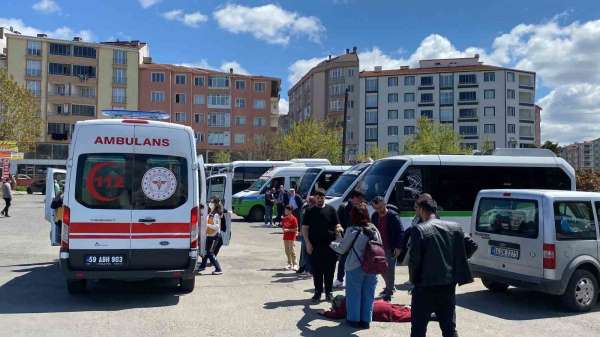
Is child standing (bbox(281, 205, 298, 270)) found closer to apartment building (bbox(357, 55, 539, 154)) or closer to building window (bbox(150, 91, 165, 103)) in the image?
building window (bbox(150, 91, 165, 103))

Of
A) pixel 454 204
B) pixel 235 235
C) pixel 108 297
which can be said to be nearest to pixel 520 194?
pixel 454 204

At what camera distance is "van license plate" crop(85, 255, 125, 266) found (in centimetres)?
861

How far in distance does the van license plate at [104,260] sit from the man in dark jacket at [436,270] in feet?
15.9

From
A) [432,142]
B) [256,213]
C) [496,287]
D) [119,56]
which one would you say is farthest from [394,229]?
[119,56]

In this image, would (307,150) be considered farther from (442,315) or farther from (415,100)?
(442,315)

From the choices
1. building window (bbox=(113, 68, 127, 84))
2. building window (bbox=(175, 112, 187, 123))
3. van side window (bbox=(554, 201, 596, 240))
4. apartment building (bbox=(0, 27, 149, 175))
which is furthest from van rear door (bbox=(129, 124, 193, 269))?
building window (bbox=(113, 68, 127, 84))

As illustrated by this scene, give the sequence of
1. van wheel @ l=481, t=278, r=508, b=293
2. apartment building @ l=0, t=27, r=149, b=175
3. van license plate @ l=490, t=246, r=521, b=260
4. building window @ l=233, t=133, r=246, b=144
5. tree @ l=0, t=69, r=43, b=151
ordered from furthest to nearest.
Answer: building window @ l=233, t=133, r=246, b=144 → apartment building @ l=0, t=27, r=149, b=175 → tree @ l=0, t=69, r=43, b=151 → van wheel @ l=481, t=278, r=508, b=293 → van license plate @ l=490, t=246, r=521, b=260

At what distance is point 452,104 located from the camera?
91625mm

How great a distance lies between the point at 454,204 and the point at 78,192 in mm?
9404

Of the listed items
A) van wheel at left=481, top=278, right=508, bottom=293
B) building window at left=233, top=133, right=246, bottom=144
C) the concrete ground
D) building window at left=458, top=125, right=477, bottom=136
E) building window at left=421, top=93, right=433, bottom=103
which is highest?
building window at left=421, top=93, right=433, bottom=103

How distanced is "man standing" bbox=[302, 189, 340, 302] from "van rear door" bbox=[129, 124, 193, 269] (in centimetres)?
187

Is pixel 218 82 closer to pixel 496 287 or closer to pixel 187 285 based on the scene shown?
pixel 187 285

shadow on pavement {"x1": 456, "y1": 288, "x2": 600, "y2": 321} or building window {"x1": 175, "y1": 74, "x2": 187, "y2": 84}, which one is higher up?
building window {"x1": 175, "y1": 74, "x2": 187, "y2": 84}

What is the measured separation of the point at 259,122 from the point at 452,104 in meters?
31.0
